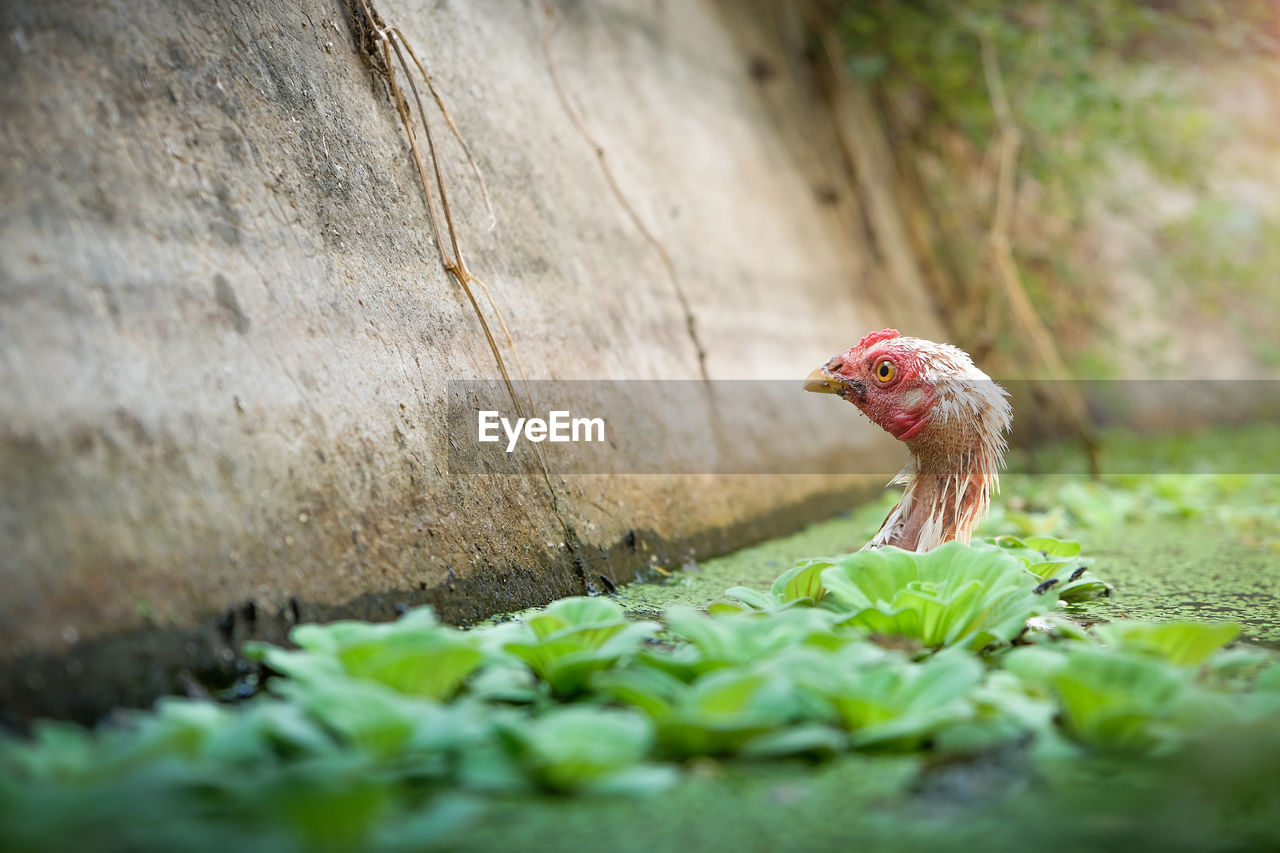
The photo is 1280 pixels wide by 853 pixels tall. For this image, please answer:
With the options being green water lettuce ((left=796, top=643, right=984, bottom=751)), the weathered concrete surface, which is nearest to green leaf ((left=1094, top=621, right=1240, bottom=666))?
green water lettuce ((left=796, top=643, right=984, bottom=751))

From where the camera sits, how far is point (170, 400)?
53.7 inches

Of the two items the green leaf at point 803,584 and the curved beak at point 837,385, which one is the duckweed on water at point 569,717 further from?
the curved beak at point 837,385

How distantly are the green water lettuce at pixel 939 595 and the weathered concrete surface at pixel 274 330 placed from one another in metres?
0.67

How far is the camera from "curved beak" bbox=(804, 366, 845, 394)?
7.13 ft

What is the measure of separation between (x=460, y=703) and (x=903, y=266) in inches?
183

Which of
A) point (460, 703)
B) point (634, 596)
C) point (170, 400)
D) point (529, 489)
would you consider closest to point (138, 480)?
point (170, 400)

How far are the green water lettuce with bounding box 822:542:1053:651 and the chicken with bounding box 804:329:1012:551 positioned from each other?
361mm

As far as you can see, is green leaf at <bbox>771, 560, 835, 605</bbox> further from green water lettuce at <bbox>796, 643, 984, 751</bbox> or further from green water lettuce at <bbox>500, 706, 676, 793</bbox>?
green water lettuce at <bbox>500, 706, 676, 793</bbox>

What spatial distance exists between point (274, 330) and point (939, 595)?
1.17 m

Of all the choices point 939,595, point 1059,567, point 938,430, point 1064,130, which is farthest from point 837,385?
point 1064,130

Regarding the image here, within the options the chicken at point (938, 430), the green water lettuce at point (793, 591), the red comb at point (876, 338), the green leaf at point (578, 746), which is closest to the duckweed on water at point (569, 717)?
the green leaf at point (578, 746)

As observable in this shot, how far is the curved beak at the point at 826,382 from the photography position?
2173 mm

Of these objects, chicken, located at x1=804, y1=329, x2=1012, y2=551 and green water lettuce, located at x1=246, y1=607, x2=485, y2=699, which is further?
chicken, located at x1=804, y1=329, x2=1012, y2=551

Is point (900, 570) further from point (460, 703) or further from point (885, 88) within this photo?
point (885, 88)
